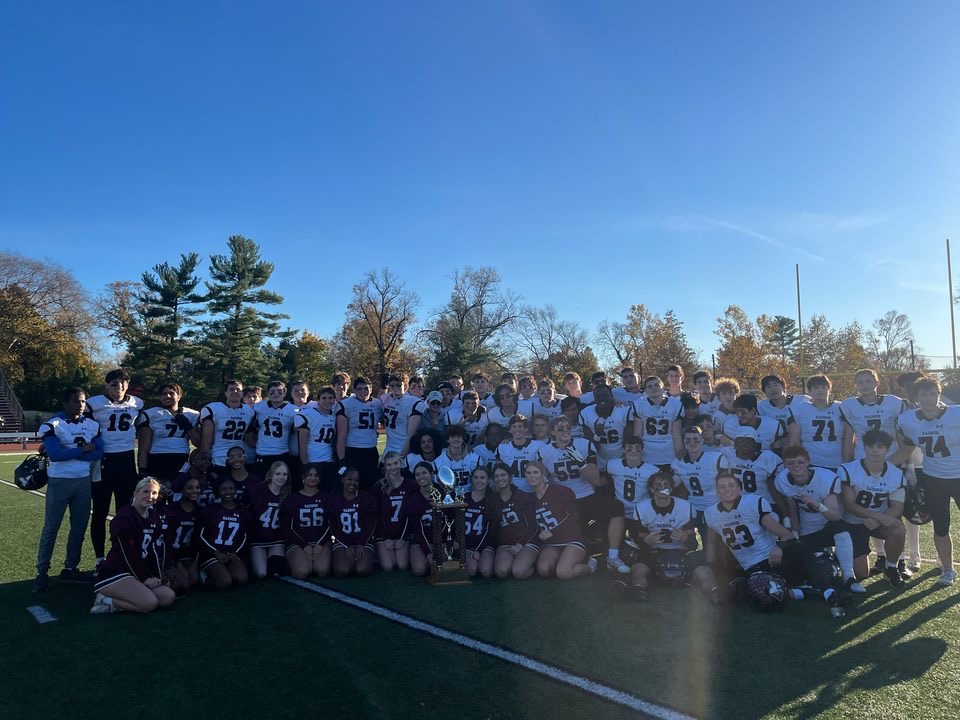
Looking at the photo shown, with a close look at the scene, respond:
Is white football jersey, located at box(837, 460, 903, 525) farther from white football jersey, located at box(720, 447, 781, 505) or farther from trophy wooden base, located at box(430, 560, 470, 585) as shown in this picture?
trophy wooden base, located at box(430, 560, 470, 585)

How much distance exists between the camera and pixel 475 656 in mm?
4262

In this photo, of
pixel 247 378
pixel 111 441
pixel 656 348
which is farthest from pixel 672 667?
pixel 656 348

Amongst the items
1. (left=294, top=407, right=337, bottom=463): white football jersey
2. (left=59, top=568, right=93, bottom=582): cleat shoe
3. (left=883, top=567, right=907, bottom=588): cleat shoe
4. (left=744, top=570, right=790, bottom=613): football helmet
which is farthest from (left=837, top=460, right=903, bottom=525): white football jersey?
(left=59, top=568, right=93, bottom=582): cleat shoe

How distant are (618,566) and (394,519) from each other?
8.01ft

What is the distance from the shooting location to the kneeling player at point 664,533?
576 cm

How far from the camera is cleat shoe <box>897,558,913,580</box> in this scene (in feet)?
19.1

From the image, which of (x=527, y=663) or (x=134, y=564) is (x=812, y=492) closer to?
(x=527, y=663)

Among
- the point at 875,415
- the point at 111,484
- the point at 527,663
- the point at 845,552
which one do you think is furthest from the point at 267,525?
the point at 875,415

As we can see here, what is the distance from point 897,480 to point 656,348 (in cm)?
3936

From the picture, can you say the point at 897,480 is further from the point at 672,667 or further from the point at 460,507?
the point at 460,507

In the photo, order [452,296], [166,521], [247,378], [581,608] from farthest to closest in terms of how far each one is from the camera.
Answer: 1. [452,296]
2. [247,378]
3. [166,521]
4. [581,608]

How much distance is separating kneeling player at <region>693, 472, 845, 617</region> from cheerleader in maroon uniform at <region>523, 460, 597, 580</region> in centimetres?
117

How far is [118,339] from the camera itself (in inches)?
1802

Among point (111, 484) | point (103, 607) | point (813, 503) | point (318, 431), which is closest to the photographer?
point (103, 607)
